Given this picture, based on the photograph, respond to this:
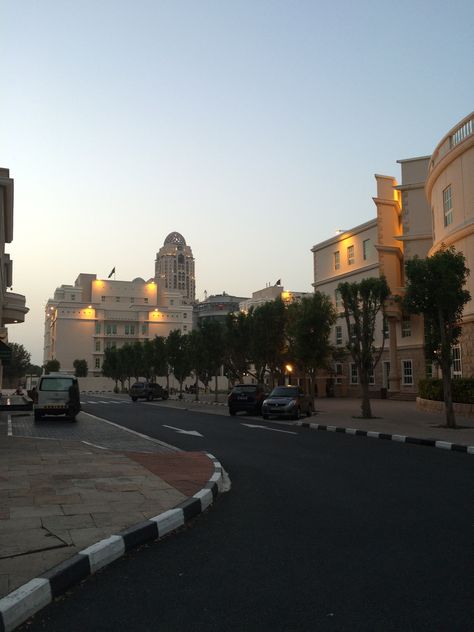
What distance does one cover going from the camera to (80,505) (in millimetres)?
7074

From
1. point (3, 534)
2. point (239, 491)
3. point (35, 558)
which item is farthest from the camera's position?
point (239, 491)

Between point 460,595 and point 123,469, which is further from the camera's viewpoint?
point 123,469

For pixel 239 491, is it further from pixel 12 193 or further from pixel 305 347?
pixel 12 193

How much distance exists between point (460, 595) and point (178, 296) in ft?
409

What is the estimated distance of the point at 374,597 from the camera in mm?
4328

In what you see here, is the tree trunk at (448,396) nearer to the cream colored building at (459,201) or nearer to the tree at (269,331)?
the cream colored building at (459,201)

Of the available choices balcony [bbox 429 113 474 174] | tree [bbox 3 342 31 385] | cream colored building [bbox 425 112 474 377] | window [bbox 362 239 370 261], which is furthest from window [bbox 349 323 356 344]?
tree [bbox 3 342 31 385]

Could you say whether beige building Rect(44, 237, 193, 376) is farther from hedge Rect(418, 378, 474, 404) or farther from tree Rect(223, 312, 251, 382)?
hedge Rect(418, 378, 474, 404)

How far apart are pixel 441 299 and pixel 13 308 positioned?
34.4 metres

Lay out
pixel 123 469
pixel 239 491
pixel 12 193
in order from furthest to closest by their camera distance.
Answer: pixel 12 193 < pixel 123 469 < pixel 239 491

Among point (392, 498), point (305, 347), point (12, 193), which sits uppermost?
point (12, 193)

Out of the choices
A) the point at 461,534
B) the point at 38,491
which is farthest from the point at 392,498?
the point at 38,491

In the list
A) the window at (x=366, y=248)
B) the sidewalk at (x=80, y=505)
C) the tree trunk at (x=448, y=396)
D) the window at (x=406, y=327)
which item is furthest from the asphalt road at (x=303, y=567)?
the window at (x=366, y=248)

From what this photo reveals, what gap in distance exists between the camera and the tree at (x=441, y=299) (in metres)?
18.7
